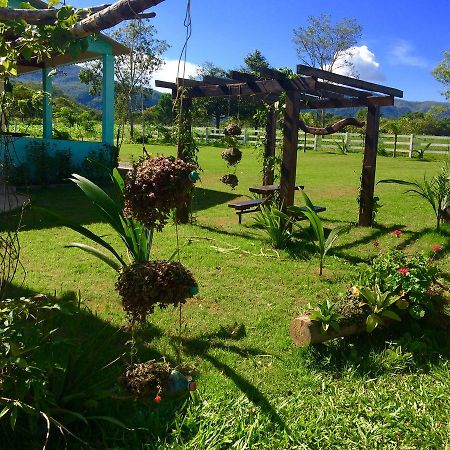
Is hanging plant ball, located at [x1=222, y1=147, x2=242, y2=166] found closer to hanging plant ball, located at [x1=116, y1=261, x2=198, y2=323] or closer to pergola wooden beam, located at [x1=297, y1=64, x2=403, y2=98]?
pergola wooden beam, located at [x1=297, y1=64, x2=403, y2=98]

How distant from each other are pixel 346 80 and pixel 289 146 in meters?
1.18

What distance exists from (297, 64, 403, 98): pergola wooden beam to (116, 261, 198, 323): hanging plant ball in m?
3.70

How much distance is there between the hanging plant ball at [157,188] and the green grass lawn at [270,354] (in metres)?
0.77

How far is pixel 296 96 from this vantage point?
6340 mm

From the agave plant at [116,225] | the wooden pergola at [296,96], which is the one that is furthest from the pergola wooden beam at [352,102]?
the agave plant at [116,225]

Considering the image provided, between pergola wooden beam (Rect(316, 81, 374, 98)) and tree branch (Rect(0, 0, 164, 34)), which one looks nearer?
tree branch (Rect(0, 0, 164, 34))

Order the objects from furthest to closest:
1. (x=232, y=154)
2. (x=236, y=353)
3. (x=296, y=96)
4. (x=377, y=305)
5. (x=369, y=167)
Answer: (x=369, y=167), (x=232, y=154), (x=296, y=96), (x=377, y=305), (x=236, y=353)

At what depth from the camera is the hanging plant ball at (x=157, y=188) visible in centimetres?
254

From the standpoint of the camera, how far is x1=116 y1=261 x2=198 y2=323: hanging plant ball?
102 inches

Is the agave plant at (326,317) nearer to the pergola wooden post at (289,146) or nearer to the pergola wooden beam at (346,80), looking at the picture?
the pergola wooden beam at (346,80)

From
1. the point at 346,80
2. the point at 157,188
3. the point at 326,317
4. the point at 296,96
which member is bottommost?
the point at 326,317

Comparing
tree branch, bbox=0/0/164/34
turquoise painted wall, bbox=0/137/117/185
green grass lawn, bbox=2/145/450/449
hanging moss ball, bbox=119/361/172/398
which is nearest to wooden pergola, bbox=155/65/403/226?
green grass lawn, bbox=2/145/450/449

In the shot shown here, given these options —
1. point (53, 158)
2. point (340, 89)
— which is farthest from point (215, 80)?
point (53, 158)

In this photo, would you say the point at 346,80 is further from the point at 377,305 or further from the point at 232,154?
the point at 377,305
